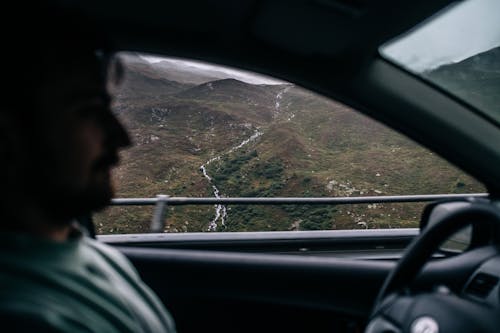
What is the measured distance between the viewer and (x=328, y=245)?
3010 mm

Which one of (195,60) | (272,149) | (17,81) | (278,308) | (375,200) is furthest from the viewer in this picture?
(272,149)

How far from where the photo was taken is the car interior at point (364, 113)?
5.41ft

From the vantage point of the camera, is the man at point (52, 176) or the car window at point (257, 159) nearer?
the man at point (52, 176)

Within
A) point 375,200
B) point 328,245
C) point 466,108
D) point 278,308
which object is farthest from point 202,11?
point 375,200

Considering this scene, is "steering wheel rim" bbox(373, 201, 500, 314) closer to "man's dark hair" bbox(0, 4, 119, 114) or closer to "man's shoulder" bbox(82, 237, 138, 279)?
"man's shoulder" bbox(82, 237, 138, 279)

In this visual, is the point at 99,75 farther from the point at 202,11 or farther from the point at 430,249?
the point at 430,249

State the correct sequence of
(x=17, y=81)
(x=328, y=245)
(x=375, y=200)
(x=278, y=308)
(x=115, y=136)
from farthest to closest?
(x=375, y=200), (x=328, y=245), (x=278, y=308), (x=115, y=136), (x=17, y=81)

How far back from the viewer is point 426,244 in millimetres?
1712

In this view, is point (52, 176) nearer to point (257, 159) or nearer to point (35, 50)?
point (35, 50)

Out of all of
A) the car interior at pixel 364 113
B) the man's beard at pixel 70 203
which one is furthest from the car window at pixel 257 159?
the man's beard at pixel 70 203

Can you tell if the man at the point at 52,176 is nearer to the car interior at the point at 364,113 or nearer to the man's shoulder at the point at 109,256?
the man's shoulder at the point at 109,256

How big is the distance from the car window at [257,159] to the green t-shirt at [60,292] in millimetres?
637

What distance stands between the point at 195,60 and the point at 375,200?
5.82ft

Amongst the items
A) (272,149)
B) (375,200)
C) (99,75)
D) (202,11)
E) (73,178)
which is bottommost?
(272,149)
